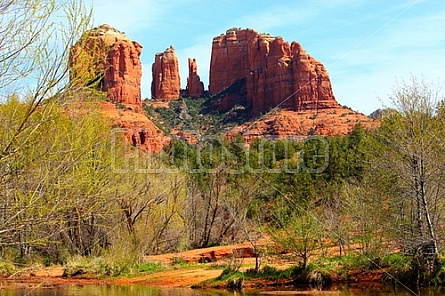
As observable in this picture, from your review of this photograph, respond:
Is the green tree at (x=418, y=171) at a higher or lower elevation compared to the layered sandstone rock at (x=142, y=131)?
lower

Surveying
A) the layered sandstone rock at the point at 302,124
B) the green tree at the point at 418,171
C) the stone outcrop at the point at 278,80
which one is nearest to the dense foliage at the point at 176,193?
the green tree at the point at 418,171

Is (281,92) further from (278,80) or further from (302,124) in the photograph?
(302,124)

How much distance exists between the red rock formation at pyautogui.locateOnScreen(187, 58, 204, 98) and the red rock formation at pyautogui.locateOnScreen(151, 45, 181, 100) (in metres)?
3.02

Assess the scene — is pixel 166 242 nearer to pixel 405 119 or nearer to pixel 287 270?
pixel 287 270

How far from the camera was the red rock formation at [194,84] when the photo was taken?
143 metres

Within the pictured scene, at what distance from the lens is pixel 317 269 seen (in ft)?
68.9

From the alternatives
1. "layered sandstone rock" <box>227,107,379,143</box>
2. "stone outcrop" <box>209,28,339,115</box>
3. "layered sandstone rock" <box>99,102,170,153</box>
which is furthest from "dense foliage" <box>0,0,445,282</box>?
"stone outcrop" <box>209,28,339,115</box>

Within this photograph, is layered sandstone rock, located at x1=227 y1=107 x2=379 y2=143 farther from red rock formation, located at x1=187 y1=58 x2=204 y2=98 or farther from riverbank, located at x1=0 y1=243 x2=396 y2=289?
riverbank, located at x1=0 y1=243 x2=396 y2=289

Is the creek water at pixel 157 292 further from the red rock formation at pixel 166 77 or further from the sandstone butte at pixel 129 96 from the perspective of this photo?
the red rock formation at pixel 166 77

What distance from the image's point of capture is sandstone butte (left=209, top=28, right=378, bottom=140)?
9369 centimetres

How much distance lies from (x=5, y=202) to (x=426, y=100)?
13.9m

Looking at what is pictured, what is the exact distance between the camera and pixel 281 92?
112 metres

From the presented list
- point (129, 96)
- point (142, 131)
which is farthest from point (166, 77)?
point (142, 131)

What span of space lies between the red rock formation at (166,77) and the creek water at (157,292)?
117 meters
